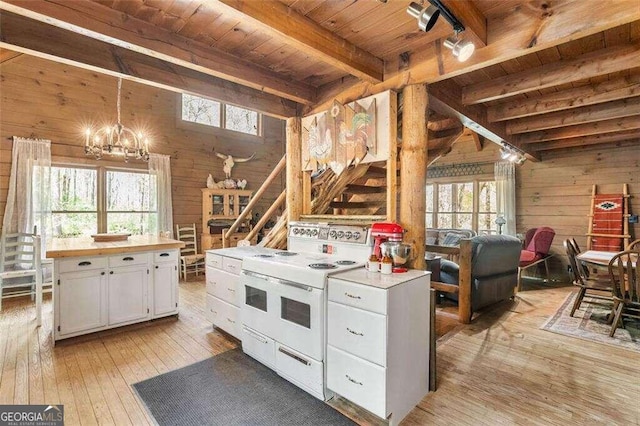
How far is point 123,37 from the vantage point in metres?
2.06

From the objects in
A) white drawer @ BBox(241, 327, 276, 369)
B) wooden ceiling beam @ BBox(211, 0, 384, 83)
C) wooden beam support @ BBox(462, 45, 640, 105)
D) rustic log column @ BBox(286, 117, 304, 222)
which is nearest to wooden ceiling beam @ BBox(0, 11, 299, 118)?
rustic log column @ BBox(286, 117, 304, 222)

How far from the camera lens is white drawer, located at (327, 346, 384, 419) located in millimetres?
1763

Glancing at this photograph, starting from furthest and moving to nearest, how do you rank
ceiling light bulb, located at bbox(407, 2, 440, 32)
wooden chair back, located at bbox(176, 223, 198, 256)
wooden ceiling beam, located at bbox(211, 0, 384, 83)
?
wooden chair back, located at bbox(176, 223, 198, 256) → wooden ceiling beam, located at bbox(211, 0, 384, 83) → ceiling light bulb, located at bbox(407, 2, 440, 32)

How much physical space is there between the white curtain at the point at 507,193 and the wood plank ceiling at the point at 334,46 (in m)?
2.65

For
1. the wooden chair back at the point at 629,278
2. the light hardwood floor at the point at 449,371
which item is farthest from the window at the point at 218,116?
the wooden chair back at the point at 629,278

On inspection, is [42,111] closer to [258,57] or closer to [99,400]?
[258,57]

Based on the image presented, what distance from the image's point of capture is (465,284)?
3549 millimetres

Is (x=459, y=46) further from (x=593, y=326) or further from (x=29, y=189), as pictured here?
(x=29, y=189)

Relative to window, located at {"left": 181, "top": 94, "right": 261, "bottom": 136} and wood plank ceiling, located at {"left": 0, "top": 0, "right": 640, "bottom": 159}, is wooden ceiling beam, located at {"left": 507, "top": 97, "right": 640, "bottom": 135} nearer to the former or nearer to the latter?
wood plank ceiling, located at {"left": 0, "top": 0, "right": 640, "bottom": 159}

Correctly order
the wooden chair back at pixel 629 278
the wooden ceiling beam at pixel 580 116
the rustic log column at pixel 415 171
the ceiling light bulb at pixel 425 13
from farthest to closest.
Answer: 1. the wooden ceiling beam at pixel 580 116
2. the wooden chair back at pixel 629 278
3. the rustic log column at pixel 415 171
4. the ceiling light bulb at pixel 425 13

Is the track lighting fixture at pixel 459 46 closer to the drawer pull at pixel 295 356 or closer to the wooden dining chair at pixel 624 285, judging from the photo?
the drawer pull at pixel 295 356

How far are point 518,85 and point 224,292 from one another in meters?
3.46

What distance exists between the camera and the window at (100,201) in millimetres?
4984

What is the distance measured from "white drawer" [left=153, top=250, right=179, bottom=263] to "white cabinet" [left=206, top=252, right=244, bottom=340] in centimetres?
62
